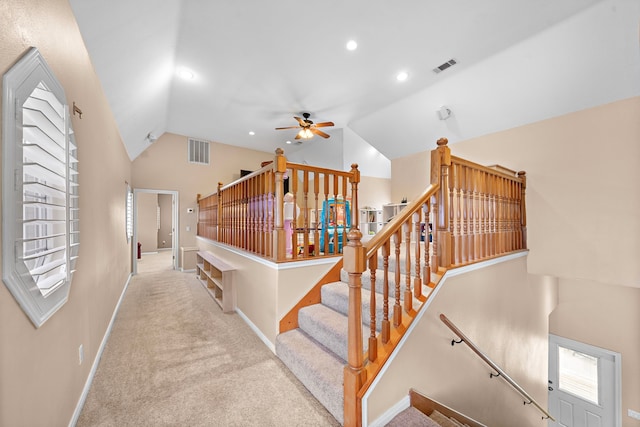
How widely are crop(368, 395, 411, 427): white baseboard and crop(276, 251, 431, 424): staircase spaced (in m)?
0.23

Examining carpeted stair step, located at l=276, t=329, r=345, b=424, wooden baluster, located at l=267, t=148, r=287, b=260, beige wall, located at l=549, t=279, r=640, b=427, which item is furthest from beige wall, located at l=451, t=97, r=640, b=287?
wooden baluster, located at l=267, t=148, r=287, b=260

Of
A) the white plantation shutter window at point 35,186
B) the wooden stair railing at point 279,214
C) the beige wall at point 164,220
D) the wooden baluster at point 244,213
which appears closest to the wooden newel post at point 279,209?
the wooden stair railing at point 279,214

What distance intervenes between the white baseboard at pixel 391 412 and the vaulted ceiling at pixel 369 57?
3.55m

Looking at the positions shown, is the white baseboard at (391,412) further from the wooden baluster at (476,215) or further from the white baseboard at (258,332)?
the wooden baluster at (476,215)

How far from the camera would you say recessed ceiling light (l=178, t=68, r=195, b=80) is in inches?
160

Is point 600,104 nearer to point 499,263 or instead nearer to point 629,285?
point 629,285

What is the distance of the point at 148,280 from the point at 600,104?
855cm

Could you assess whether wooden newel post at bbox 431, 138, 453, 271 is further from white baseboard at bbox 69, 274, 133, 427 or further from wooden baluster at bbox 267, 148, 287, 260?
white baseboard at bbox 69, 274, 133, 427

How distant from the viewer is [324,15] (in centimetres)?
296

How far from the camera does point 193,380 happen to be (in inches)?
80.8

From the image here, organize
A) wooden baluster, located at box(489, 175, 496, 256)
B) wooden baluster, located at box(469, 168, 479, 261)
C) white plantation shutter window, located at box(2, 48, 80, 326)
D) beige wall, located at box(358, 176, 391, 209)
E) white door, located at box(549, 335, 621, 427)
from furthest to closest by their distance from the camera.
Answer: beige wall, located at box(358, 176, 391, 209) < white door, located at box(549, 335, 621, 427) < wooden baluster, located at box(489, 175, 496, 256) < wooden baluster, located at box(469, 168, 479, 261) < white plantation shutter window, located at box(2, 48, 80, 326)

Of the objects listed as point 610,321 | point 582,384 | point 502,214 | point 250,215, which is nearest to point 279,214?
point 250,215

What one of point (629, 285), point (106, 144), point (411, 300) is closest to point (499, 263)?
point (411, 300)

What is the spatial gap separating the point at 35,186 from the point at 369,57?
393 cm
